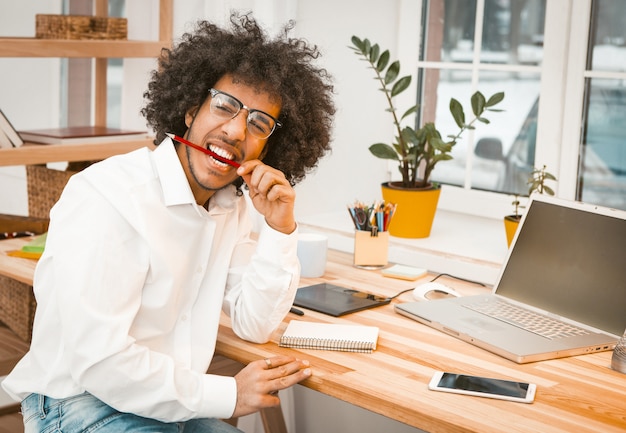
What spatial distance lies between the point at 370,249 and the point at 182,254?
0.76m

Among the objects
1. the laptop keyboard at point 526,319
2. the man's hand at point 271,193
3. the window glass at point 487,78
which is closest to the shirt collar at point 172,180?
the man's hand at point 271,193

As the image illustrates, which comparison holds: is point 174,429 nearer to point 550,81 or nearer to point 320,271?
point 320,271

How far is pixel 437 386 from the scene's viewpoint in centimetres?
150

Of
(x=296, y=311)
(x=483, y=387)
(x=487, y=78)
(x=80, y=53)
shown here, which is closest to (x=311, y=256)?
(x=296, y=311)

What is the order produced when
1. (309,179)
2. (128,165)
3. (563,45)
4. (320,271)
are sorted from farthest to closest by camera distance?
(309,179), (563,45), (320,271), (128,165)

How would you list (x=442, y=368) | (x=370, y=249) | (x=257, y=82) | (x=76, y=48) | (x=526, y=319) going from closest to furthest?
(x=442, y=368) < (x=257, y=82) < (x=526, y=319) < (x=370, y=249) < (x=76, y=48)

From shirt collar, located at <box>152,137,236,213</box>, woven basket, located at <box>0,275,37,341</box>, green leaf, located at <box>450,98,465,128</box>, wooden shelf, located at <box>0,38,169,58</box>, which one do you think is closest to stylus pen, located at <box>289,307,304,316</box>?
shirt collar, located at <box>152,137,236,213</box>

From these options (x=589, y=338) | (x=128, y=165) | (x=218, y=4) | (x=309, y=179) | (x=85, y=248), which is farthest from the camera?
(x=309, y=179)

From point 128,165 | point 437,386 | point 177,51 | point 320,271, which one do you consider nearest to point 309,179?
point 320,271

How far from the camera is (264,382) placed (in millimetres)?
1576

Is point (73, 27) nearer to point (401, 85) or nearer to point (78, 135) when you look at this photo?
point (78, 135)

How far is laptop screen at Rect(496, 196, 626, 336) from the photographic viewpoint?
1780mm

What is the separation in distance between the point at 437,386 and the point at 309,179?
147 cm

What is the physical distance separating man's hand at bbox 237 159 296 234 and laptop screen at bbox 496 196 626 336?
55cm
